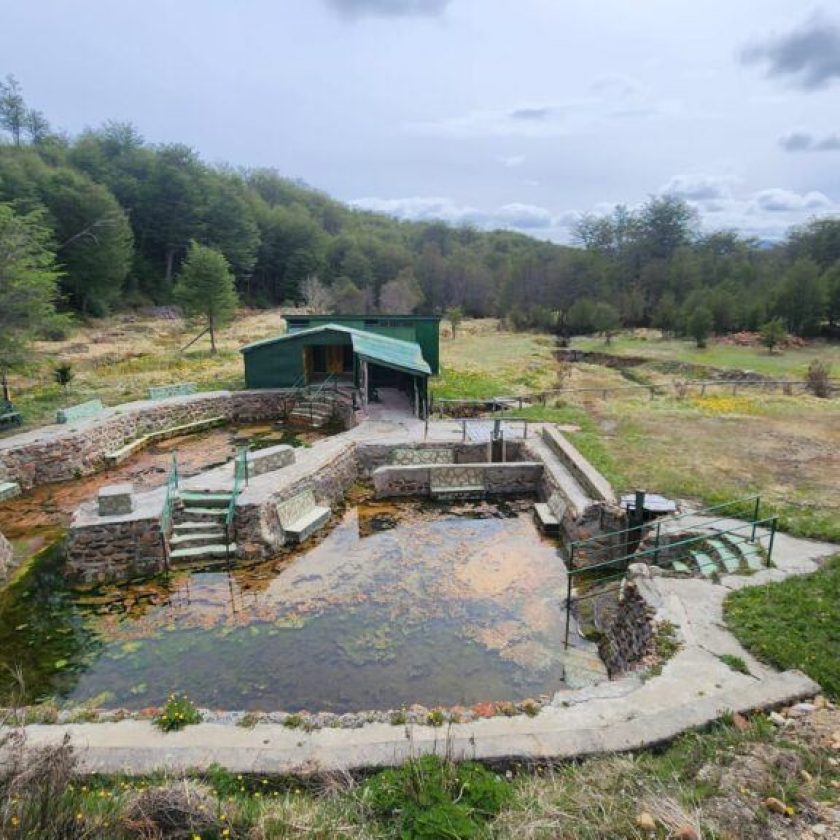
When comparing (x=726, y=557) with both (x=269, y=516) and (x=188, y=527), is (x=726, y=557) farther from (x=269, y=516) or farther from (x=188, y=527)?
(x=188, y=527)

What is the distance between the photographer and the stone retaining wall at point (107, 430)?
1518 centimetres

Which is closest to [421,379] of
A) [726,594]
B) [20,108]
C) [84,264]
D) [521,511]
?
[521,511]

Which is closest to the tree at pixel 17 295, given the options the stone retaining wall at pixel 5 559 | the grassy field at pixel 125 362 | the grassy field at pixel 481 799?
the grassy field at pixel 125 362

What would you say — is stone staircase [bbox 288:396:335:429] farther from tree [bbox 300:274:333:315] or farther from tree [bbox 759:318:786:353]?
tree [bbox 300:274:333:315]

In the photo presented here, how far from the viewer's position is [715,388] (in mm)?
25891

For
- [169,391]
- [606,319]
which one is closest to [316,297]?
[606,319]

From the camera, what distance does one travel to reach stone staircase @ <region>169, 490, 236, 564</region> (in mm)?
11281

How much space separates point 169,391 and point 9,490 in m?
8.18

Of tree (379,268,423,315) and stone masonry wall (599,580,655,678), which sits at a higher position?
tree (379,268,423,315)

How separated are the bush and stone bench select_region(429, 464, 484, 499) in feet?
32.7

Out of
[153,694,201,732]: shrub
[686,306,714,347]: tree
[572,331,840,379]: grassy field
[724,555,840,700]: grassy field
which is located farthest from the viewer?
[686,306,714,347]: tree

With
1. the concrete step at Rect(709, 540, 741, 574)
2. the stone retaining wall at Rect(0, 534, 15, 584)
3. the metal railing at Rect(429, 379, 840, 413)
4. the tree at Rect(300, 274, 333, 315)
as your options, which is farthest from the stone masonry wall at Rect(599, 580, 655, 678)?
the tree at Rect(300, 274, 333, 315)

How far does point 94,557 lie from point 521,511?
9.39 meters

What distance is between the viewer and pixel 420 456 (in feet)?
53.5
